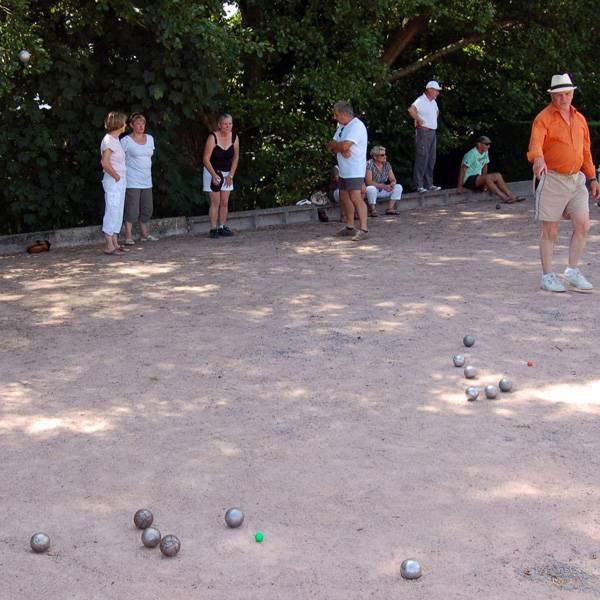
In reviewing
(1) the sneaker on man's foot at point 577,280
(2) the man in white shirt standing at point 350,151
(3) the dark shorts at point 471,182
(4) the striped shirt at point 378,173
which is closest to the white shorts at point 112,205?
(2) the man in white shirt standing at point 350,151

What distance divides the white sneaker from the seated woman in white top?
17.4 ft

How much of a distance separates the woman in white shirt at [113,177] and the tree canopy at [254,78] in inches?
37.1

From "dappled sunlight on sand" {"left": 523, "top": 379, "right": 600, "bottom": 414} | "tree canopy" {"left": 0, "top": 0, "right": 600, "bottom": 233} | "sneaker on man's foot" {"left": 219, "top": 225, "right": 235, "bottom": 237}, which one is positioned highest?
"tree canopy" {"left": 0, "top": 0, "right": 600, "bottom": 233}

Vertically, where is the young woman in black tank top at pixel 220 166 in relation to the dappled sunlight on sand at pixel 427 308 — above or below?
above

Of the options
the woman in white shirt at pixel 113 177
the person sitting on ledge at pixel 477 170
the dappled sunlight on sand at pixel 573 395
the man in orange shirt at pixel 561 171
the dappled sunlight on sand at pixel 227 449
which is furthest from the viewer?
the person sitting on ledge at pixel 477 170

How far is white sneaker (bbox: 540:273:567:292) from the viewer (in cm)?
916

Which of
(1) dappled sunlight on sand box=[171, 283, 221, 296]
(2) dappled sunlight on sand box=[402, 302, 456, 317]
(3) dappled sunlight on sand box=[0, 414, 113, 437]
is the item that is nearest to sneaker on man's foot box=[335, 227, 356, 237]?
(1) dappled sunlight on sand box=[171, 283, 221, 296]

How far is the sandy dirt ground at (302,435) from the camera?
14.1 ft

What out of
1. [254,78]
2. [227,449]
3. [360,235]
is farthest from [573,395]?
[254,78]

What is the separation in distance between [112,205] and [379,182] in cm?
426

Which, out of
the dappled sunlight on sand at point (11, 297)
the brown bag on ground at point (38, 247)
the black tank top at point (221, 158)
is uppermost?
the black tank top at point (221, 158)

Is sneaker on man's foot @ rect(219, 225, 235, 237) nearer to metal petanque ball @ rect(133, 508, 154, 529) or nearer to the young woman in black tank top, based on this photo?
the young woman in black tank top

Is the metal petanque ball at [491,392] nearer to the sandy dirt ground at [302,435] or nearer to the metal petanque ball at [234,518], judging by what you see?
the sandy dirt ground at [302,435]

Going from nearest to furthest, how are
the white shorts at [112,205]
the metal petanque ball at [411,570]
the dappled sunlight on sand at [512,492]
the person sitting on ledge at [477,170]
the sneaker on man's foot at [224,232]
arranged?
the metal petanque ball at [411,570] < the dappled sunlight on sand at [512,492] < the white shorts at [112,205] < the sneaker on man's foot at [224,232] < the person sitting on ledge at [477,170]
